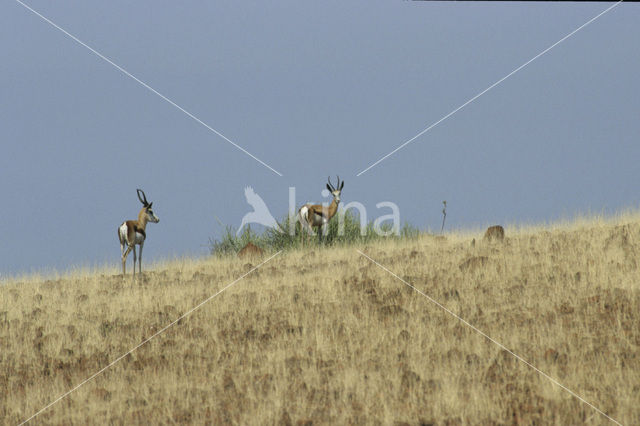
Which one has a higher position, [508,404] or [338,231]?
[338,231]

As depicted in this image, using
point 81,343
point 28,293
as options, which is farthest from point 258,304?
point 28,293

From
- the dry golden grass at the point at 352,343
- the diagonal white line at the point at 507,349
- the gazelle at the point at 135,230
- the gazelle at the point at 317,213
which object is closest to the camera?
the diagonal white line at the point at 507,349

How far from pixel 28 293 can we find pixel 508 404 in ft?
45.1

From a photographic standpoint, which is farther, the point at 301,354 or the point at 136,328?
the point at 136,328

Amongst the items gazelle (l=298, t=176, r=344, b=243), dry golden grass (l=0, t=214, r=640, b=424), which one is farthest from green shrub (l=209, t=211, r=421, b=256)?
dry golden grass (l=0, t=214, r=640, b=424)

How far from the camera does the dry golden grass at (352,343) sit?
29.8 feet

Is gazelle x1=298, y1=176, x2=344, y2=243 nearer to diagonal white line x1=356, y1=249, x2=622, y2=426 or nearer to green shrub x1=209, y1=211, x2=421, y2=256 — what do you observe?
green shrub x1=209, y1=211, x2=421, y2=256

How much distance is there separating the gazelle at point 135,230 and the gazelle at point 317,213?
583 cm

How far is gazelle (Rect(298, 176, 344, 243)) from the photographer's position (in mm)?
24703

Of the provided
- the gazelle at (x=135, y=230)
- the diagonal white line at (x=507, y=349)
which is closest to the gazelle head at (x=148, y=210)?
the gazelle at (x=135, y=230)

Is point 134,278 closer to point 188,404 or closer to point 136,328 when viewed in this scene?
point 136,328

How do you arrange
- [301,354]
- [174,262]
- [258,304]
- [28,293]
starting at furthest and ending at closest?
[174,262]
[28,293]
[258,304]
[301,354]

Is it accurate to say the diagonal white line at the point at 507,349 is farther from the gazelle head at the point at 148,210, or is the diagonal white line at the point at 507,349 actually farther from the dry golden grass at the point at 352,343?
the gazelle head at the point at 148,210

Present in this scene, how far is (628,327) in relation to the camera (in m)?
11.2
